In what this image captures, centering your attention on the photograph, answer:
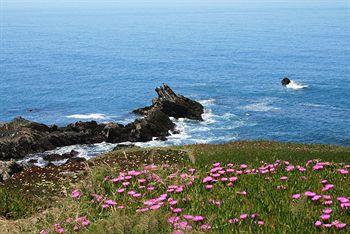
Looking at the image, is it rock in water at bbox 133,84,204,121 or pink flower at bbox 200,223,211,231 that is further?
rock in water at bbox 133,84,204,121

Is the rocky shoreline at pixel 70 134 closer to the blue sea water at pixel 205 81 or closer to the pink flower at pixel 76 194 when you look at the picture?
the blue sea water at pixel 205 81

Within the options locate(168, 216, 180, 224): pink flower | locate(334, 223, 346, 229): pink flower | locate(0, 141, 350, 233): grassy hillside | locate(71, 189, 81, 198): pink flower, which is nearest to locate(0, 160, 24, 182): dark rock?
locate(0, 141, 350, 233): grassy hillside

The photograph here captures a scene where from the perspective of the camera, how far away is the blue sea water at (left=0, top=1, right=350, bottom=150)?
66.0m

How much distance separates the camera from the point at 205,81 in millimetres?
96625

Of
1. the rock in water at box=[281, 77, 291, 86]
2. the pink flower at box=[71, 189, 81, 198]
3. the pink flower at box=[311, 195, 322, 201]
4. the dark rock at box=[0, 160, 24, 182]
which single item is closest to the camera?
the pink flower at box=[311, 195, 322, 201]

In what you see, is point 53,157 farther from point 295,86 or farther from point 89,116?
point 295,86

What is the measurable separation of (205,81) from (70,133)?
43.1 m

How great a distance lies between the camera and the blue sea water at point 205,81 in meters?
66.0

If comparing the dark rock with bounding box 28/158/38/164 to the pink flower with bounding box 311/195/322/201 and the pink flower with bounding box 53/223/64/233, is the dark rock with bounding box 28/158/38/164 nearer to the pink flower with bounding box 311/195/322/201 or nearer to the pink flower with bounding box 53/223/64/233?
the pink flower with bounding box 53/223/64/233

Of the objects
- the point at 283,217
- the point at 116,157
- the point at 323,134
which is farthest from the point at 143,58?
the point at 283,217

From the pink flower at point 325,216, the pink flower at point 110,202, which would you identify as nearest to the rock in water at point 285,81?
the pink flower at point 110,202

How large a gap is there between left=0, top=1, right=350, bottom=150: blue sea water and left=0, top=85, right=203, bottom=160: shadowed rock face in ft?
11.8

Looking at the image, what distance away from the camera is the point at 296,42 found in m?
154

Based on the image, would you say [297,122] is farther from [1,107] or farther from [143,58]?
[143,58]
